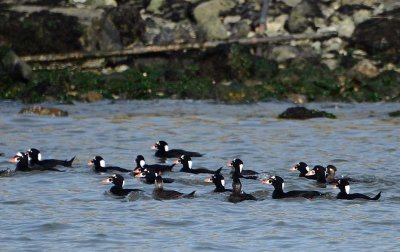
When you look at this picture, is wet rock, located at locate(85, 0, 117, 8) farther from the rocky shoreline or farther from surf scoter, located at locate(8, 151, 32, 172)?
surf scoter, located at locate(8, 151, 32, 172)

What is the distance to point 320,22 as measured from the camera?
47.5 meters

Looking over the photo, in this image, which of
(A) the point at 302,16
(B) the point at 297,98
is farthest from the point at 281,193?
(A) the point at 302,16

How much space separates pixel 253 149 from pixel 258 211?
8656mm

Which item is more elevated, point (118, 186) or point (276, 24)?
point (276, 24)

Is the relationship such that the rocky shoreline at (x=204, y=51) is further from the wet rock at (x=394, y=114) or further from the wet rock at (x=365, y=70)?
the wet rock at (x=394, y=114)

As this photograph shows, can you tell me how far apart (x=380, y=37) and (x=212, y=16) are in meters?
6.48

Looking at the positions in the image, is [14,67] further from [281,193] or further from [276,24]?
[281,193]

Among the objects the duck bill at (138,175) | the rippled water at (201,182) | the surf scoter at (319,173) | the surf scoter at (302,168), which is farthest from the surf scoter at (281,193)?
the duck bill at (138,175)

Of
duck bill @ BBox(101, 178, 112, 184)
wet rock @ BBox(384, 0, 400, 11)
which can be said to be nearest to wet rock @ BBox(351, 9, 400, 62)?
wet rock @ BBox(384, 0, 400, 11)

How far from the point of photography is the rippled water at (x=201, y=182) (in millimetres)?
20969

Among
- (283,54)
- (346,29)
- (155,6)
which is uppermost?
(155,6)

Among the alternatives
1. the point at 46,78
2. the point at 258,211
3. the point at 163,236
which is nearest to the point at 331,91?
the point at 46,78

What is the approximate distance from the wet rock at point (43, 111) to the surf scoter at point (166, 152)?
7139 mm

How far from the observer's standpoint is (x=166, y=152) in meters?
30.9
